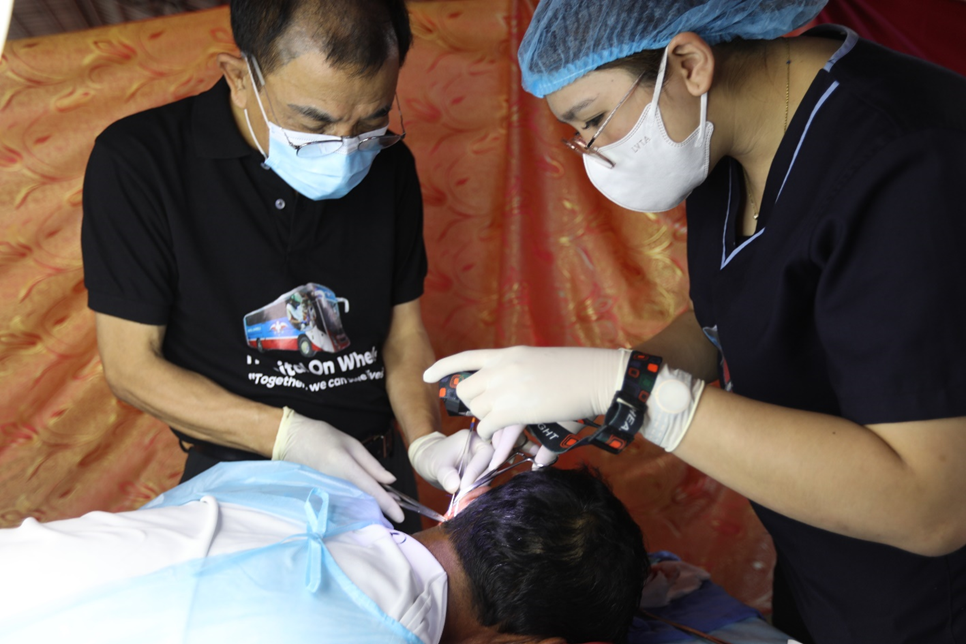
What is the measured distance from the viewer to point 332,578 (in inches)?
50.7

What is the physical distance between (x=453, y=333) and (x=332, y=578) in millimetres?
1601

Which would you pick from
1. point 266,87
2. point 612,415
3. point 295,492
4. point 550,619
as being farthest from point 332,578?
point 266,87

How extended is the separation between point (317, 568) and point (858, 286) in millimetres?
923

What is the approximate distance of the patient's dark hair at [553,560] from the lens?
1.43 m

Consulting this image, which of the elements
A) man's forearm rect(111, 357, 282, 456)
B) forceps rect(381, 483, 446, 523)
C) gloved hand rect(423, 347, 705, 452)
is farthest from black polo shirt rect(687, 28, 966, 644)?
man's forearm rect(111, 357, 282, 456)

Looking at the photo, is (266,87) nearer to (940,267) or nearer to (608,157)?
(608,157)

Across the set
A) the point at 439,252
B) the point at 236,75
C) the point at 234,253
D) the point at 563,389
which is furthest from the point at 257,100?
the point at 439,252

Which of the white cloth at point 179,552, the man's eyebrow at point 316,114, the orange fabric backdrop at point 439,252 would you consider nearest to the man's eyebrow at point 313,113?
the man's eyebrow at point 316,114

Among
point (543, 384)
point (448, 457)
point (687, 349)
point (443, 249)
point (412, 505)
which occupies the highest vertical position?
point (543, 384)

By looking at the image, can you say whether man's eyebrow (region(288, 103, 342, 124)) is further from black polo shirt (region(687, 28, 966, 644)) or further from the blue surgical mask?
black polo shirt (region(687, 28, 966, 644))

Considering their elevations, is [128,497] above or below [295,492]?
below

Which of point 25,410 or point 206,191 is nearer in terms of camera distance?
point 206,191

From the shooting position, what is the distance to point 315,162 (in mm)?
1651

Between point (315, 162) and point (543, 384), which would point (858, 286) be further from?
point (315, 162)
